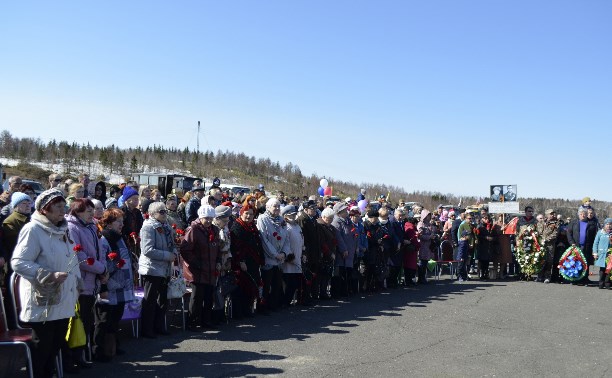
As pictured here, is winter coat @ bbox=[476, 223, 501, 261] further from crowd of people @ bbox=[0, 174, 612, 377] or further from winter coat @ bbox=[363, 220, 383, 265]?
winter coat @ bbox=[363, 220, 383, 265]

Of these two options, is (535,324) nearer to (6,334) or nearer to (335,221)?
(335,221)

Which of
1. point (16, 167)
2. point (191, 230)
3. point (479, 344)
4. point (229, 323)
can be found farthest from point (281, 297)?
point (16, 167)

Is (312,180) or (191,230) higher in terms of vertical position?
(312,180)

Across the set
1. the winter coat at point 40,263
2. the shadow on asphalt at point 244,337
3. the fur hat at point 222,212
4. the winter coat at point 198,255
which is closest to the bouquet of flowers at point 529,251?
the shadow on asphalt at point 244,337

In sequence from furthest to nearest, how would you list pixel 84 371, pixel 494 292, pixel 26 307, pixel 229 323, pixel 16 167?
1. pixel 16 167
2. pixel 494 292
3. pixel 229 323
4. pixel 84 371
5. pixel 26 307

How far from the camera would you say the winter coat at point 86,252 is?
641cm

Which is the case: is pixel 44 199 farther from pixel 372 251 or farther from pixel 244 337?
pixel 372 251

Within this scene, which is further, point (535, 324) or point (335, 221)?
point (335, 221)

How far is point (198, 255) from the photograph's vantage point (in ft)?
28.8

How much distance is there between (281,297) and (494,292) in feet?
19.2

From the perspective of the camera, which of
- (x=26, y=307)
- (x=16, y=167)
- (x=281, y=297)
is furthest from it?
(x=16, y=167)

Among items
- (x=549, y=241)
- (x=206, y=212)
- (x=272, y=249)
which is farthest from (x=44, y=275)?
(x=549, y=241)

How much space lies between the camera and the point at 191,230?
8.75m

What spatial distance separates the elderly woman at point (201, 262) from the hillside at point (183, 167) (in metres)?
34.7
